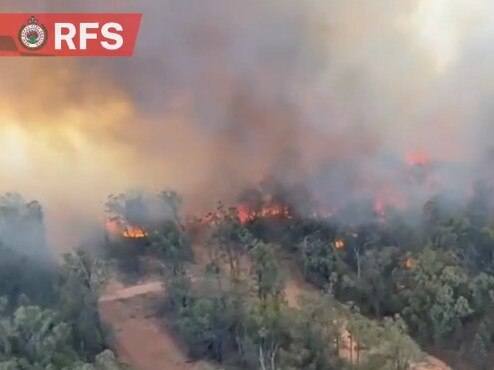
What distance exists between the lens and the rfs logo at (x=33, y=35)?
6.46 meters

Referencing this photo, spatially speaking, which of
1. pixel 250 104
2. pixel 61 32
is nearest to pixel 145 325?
pixel 250 104

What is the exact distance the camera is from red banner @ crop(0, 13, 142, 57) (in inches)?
254

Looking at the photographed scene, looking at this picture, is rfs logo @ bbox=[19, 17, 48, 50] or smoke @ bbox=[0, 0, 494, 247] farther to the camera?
smoke @ bbox=[0, 0, 494, 247]

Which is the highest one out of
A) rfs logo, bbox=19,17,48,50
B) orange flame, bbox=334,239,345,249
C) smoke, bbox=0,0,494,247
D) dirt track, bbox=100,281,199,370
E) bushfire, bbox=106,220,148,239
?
rfs logo, bbox=19,17,48,50

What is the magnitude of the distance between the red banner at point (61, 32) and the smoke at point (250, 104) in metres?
0.08

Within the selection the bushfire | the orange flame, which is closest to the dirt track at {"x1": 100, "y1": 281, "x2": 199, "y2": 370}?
the bushfire

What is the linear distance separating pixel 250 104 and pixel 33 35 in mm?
1900

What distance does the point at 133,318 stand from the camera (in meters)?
6.32

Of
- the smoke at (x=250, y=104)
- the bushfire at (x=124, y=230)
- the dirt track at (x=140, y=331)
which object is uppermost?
the smoke at (x=250, y=104)

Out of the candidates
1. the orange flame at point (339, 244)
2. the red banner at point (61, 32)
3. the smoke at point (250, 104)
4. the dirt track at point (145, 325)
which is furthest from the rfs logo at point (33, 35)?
the orange flame at point (339, 244)

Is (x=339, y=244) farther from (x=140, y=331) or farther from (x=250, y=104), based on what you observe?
(x=140, y=331)

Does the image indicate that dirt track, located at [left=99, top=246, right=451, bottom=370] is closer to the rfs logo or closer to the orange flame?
the orange flame

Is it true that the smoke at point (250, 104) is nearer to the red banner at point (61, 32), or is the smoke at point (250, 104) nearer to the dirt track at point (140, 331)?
the red banner at point (61, 32)

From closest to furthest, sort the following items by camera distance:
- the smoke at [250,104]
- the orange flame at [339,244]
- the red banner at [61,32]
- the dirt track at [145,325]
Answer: the dirt track at [145,325] → the red banner at [61,32] → the orange flame at [339,244] → the smoke at [250,104]
